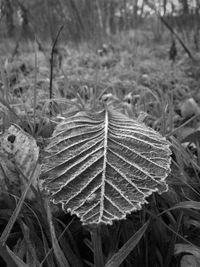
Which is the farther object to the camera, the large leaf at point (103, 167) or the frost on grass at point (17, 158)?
the frost on grass at point (17, 158)

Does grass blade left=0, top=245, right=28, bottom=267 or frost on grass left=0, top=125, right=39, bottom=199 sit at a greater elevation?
frost on grass left=0, top=125, right=39, bottom=199

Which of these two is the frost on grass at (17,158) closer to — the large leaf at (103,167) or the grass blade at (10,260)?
the large leaf at (103,167)

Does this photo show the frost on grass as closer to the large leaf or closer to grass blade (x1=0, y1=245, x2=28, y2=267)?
the large leaf

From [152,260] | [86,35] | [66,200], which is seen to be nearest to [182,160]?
[152,260]

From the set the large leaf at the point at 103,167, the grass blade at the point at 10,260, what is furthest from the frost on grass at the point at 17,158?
the grass blade at the point at 10,260

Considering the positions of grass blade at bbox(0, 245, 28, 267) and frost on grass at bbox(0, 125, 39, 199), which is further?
frost on grass at bbox(0, 125, 39, 199)

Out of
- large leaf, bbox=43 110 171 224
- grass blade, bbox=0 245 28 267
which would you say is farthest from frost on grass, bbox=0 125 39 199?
grass blade, bbox=0 245 28 267
